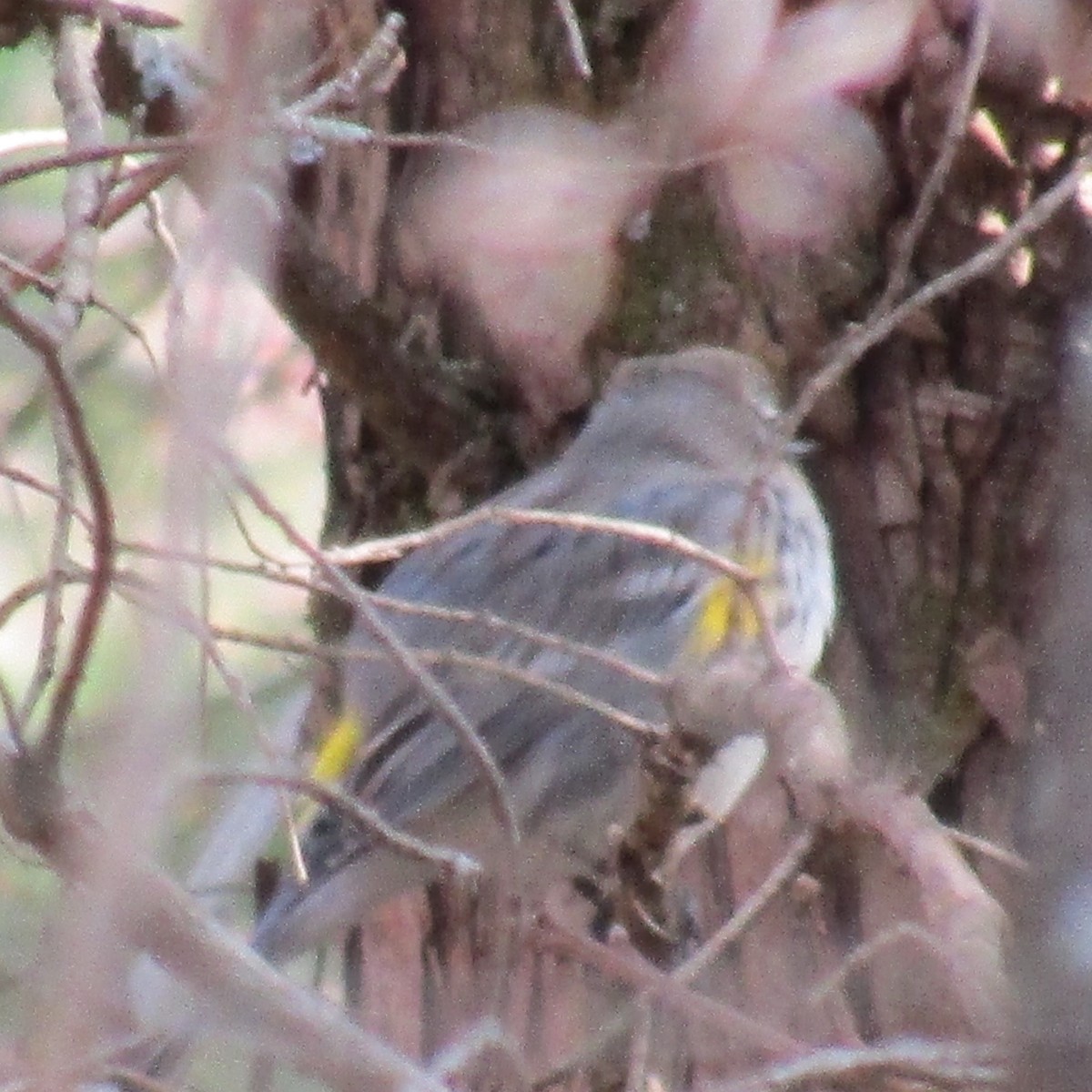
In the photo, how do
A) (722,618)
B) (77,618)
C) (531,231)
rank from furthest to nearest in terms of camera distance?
(531,231)
(722,618)
(77,618)

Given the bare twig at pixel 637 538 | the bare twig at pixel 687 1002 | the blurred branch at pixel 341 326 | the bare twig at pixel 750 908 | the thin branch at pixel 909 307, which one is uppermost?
the blurred branch at pixel 341 326

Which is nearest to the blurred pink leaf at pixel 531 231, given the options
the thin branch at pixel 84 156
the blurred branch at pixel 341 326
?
the blurred branch at pixel 341 326

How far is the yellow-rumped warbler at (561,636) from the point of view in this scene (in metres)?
3.34

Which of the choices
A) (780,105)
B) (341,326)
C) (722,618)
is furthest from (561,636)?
(780,105)

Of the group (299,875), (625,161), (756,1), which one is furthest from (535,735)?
(756,1)

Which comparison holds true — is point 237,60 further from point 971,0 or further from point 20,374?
point 20,374

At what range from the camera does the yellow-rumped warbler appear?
334 centimetres

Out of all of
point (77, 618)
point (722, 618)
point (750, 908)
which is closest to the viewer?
point (77, 618)

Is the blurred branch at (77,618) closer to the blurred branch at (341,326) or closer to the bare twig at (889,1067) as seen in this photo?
the bare twig at (889,1067)

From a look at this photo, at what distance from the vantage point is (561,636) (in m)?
3.57

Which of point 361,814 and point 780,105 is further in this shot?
point 780,105

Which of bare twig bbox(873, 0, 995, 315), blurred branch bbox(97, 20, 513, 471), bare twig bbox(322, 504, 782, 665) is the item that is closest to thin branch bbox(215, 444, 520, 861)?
bare twig bbox(322, 504, 782, 665)

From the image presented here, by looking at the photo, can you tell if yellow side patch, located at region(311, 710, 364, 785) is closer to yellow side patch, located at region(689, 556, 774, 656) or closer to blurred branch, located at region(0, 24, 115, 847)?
yellow side patch, located at region(689, 556, 774, 656)

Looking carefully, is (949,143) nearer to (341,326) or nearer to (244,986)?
(341,326)
